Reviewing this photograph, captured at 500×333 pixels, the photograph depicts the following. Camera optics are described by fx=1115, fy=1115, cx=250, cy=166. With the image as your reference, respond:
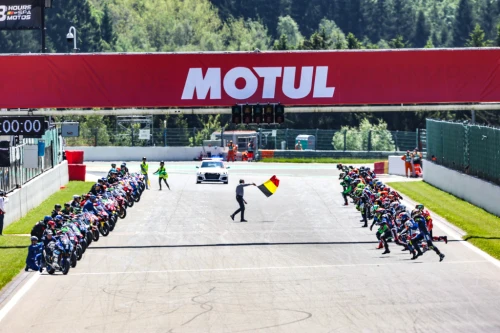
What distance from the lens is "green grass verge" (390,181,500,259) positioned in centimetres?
3146

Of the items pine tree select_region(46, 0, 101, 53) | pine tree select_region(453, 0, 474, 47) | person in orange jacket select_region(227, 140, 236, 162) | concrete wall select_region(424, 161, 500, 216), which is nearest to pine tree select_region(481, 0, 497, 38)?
pine tree select_region(453, 0, 474, 47)

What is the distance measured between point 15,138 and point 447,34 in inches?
5795

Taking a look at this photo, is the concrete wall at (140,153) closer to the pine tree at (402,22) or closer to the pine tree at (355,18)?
the pine tree at (402,22)

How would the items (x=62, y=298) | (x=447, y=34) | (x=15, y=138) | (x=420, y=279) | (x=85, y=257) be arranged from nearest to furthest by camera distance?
(x=62, y=298), (x=420, y=279), (x=85, y=257), (x=15, y=138), (x=447, y=34)

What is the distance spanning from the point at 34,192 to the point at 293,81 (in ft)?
44.5

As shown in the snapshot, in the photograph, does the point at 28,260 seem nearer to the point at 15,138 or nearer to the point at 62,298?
the point at 62,298

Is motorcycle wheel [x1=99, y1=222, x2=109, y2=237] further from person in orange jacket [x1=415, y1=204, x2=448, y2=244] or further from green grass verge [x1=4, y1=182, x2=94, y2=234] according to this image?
person in orange jacket [x1=415, y1=204, x2=448, y2=244]

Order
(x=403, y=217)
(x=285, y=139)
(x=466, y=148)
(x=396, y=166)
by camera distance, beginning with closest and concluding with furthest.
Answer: (x=403, y=217) < (x=466, y=148) < (x=396, y=166) < (x=285, y=139)

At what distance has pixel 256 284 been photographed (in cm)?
2472

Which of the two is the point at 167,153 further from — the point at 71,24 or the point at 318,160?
the point at 71,24

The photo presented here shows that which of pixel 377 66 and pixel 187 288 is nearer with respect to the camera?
pixel 187 288

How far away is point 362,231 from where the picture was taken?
35.1 meters

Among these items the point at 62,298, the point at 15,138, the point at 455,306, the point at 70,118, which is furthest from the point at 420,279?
the point at 70,118

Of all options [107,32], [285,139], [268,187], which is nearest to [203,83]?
[268,187]
